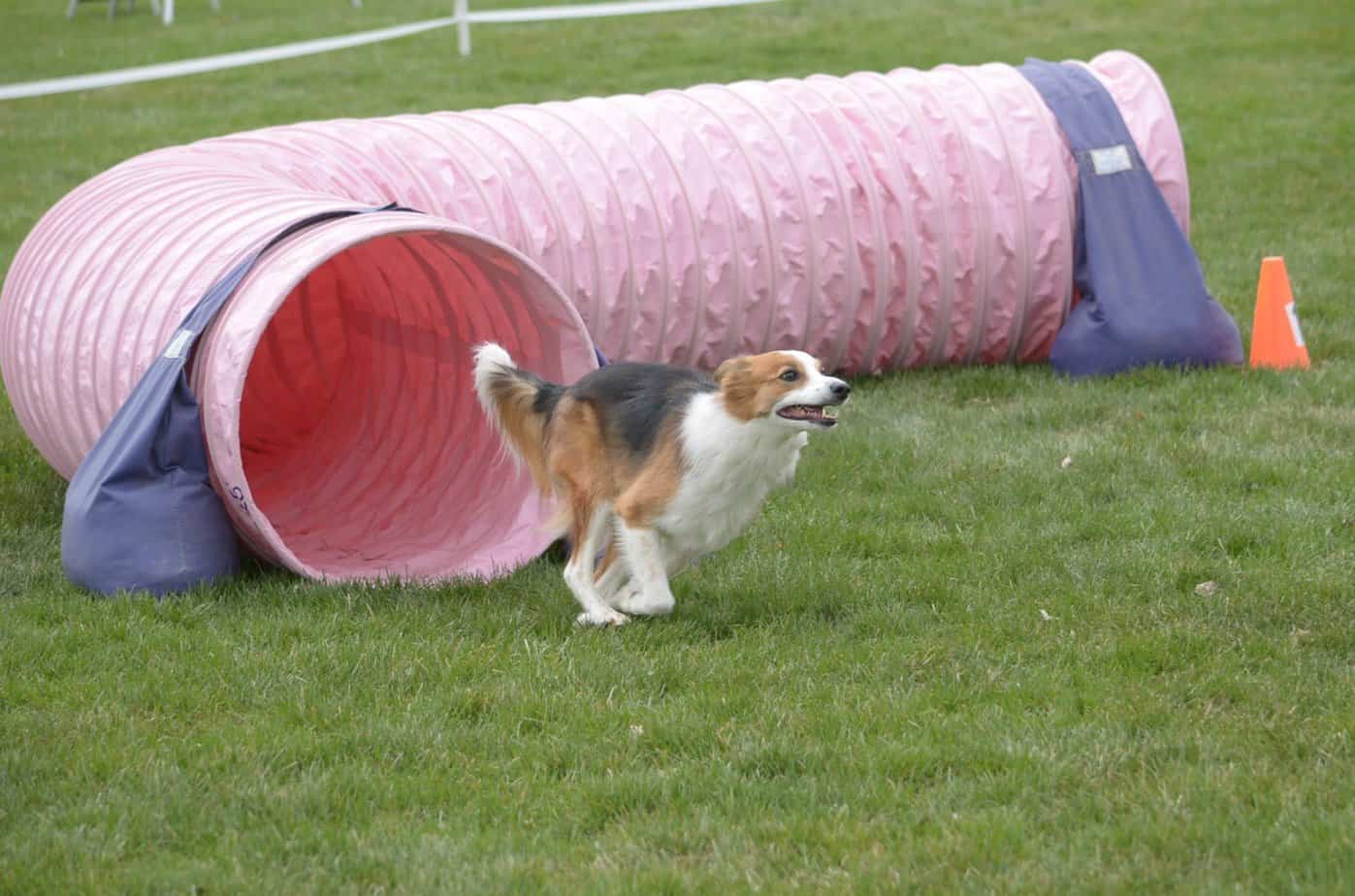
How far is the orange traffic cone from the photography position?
941cm

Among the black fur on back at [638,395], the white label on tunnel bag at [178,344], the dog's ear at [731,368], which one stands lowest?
the black fur on back at [638,395]

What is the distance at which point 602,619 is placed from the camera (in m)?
6.00

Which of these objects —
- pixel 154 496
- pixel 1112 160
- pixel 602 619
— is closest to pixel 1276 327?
pixel 1112 160

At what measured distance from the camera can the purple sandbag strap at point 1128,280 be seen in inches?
366

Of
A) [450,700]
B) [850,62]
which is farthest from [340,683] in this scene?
[850,62]

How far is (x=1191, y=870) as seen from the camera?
4059 mm

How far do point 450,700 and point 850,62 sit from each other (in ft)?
45.0

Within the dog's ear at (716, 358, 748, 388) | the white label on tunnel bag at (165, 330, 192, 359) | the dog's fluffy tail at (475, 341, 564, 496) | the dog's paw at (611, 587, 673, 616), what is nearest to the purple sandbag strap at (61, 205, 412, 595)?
the white label on tunnel bag at (165, 330, 192, 359)

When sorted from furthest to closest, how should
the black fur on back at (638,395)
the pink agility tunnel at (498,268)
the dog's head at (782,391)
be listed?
the pink agility tunnel at (498,268), the black fur on back at (638,395), the dog's head at (782,391)

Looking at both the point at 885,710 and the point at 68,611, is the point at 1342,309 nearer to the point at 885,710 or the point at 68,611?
the point at 885,710

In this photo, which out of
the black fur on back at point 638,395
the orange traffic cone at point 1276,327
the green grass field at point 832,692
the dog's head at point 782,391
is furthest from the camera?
the orange traffic cone at point 1276,327

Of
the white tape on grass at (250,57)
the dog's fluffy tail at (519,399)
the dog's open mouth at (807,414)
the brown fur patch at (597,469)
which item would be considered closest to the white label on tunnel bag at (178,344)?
the dog's fluffy tail at (519,399)

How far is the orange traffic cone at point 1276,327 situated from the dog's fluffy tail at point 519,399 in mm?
4772

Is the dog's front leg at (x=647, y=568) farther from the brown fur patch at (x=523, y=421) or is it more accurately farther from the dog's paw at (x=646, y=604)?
the brown fur patch at (x=523, y=421)
